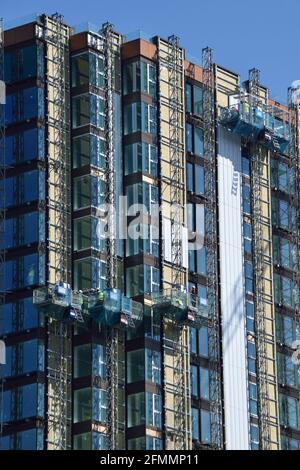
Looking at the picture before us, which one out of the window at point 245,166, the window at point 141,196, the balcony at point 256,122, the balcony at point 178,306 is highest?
the balcony at point 256,122

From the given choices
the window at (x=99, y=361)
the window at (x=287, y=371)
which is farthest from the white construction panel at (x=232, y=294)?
the window at (x=99, y=361)

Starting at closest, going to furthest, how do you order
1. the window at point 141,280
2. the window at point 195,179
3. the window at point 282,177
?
1. the window at point 141,280
2. the window at point 195,179
3. the window at point 282,177

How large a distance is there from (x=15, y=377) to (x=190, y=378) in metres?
15.9

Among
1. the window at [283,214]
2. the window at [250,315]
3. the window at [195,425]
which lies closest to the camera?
the window at [195,425]

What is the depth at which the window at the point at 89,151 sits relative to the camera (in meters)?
167

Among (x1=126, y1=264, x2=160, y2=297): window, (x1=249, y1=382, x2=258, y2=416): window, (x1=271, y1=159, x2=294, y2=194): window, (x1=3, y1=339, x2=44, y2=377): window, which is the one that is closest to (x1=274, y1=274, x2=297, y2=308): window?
(x1=271, y1=159, x2=294, y2=194): window

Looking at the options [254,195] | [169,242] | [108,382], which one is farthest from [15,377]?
[254,195]

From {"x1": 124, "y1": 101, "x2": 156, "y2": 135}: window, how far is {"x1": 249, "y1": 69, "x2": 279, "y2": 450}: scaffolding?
14.9 meters

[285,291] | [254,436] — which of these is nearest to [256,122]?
[285,291]

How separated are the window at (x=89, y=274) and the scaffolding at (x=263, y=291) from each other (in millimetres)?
18952

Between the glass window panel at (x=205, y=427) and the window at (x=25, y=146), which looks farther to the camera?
the glass window panel at (x=205, y=427)

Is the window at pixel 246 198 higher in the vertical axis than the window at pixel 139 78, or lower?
lower

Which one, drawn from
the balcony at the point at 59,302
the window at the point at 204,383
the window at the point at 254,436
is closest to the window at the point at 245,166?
the window at the point at 204,383

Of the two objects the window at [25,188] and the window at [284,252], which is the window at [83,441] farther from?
the window at [284,252]
